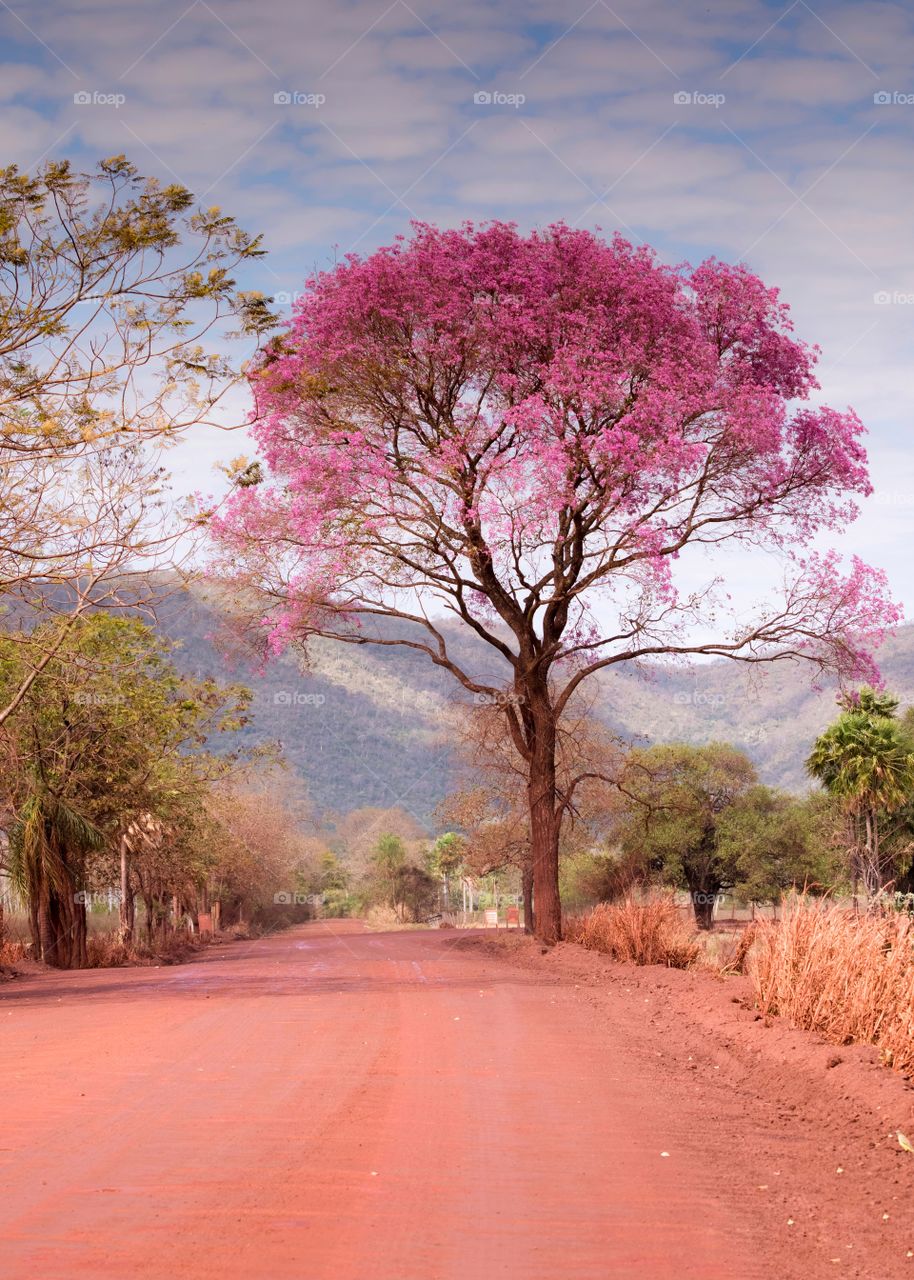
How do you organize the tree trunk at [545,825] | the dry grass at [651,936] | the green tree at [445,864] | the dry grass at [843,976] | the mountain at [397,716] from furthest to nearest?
the mountain at [397,716]
the green tree at [445,864]
the tree trunk at [545,825]
the dry grass at [651,936]
the dry grass at [843,976]

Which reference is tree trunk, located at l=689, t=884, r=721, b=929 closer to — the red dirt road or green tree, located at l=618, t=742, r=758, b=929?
green tree, located at l=618, t=742, r=758, b=929

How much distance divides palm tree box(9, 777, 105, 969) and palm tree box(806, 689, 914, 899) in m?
22.9

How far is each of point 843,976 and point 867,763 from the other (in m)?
30.6

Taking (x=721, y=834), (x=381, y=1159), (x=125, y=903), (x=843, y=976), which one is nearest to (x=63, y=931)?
(x=125, y=903)

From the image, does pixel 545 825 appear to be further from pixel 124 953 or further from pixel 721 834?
pixel 721 834

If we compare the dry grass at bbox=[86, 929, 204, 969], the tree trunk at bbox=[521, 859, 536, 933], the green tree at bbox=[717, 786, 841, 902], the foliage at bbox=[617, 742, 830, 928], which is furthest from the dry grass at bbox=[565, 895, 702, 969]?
the green tree at bbox=[717, 786, 841, 902]

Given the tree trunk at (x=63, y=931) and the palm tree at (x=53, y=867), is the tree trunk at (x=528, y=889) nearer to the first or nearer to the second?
the tree trunk at (x=63, y=931)

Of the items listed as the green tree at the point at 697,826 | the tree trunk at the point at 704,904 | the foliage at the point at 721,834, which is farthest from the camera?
the green tree at the point at 697,826

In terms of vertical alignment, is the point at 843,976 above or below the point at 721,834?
above

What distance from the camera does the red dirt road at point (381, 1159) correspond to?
4.82 m

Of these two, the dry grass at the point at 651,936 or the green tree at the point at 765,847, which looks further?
the green tree at the point at 765,847

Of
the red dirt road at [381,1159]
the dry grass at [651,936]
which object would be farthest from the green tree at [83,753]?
the red dirt road at [381,1159]

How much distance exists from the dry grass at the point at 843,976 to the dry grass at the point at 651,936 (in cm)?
528

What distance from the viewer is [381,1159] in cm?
616
